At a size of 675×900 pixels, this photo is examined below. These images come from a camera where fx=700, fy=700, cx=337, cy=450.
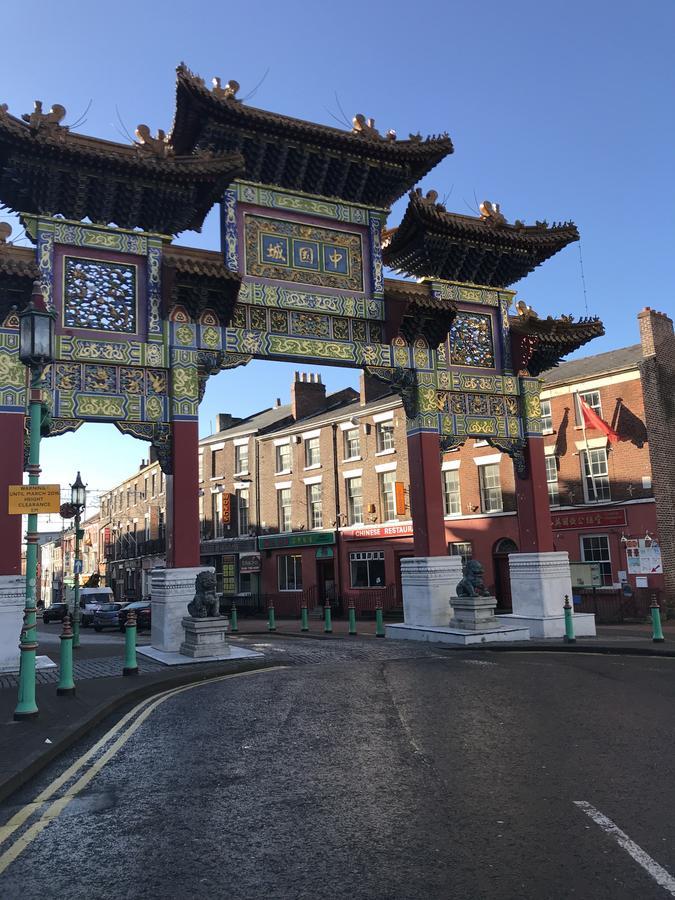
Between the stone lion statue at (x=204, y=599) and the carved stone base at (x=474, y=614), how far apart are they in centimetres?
627

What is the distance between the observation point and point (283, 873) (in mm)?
4148

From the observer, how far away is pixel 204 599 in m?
14.7

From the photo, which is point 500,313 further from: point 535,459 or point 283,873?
point 283,873

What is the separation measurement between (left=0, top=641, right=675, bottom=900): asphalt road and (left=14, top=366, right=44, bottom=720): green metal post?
127 cm

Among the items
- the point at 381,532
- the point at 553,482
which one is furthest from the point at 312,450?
the point at 553,482

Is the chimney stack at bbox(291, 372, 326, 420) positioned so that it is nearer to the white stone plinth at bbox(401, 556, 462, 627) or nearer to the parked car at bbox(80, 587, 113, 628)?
the parked car at bbox(80, 587, 113, 628)

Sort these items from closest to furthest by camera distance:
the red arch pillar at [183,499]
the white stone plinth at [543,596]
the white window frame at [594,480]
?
the red arch pillar at [183,499], the white stone plinth at [543,596], the white window frame at [594,480]

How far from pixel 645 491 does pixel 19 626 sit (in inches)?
890

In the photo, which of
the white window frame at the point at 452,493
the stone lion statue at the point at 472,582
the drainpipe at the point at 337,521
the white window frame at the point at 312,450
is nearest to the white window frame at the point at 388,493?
the white window frame at the point at 452,493

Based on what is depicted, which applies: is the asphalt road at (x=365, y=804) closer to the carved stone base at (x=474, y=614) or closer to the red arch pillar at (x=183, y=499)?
the red arch pillar at (x=183, y=499)

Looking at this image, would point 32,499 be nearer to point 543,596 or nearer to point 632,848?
point 632,848

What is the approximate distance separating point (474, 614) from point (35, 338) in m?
12.0

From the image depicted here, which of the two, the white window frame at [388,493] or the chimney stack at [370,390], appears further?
the chimney stack at [370,390]

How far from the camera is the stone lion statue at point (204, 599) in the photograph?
14578mm
